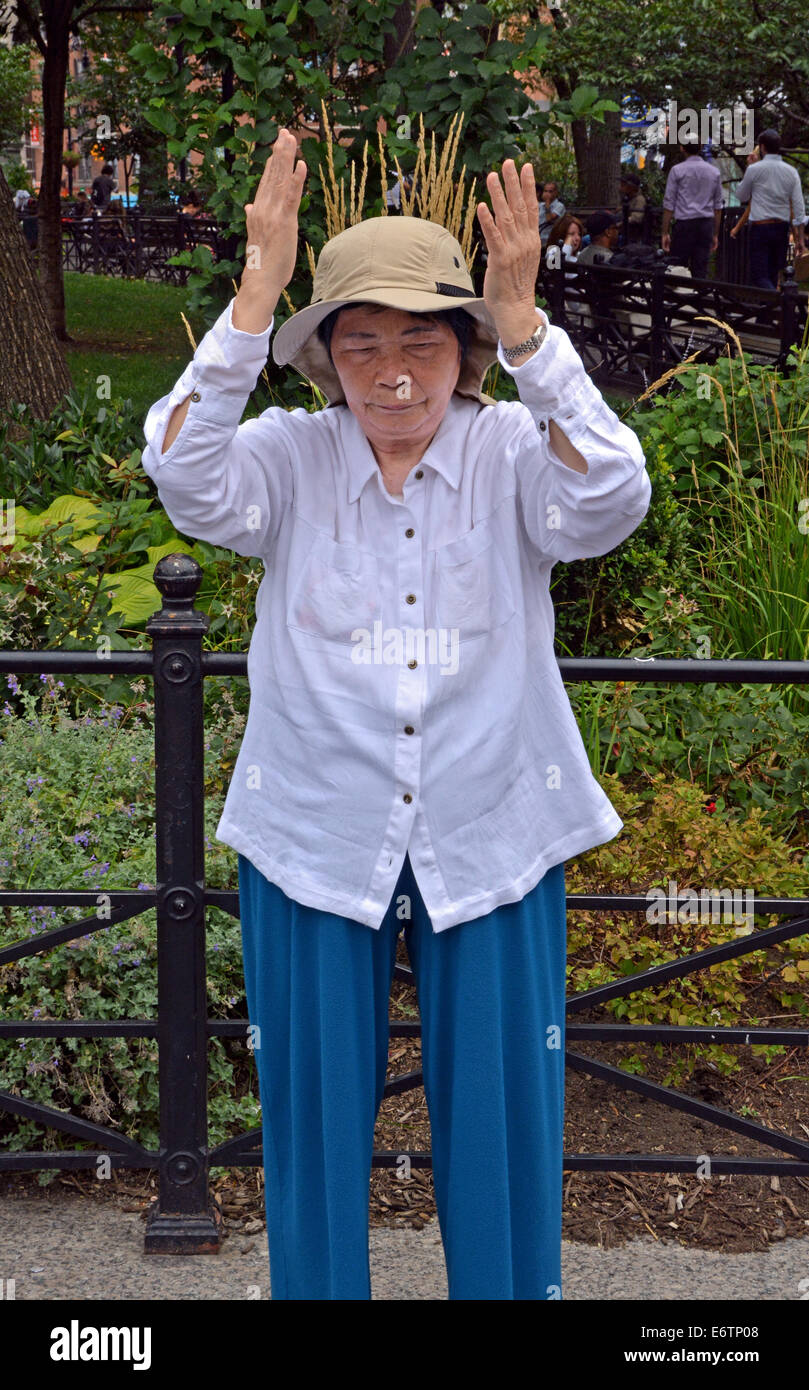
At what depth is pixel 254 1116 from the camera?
3.30 m

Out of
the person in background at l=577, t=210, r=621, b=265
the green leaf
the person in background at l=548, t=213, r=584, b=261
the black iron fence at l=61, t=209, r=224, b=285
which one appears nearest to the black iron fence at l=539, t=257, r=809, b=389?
the green leaf

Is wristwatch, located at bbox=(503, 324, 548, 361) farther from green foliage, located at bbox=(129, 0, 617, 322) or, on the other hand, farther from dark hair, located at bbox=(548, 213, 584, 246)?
dark hair, located at bbox=(548, 213, 584, 246)

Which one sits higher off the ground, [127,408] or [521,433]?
[127,408]

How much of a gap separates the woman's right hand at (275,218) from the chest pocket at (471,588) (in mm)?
446

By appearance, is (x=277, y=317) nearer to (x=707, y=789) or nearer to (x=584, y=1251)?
(x=707, y=789)

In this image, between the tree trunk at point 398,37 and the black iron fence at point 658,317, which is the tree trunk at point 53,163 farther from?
the tree trunk at point 398,37

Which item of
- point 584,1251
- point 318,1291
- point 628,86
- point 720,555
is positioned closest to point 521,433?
point 318,1291

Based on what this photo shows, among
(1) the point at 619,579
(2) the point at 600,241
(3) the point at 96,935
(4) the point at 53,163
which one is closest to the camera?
(3) the point at 96,935

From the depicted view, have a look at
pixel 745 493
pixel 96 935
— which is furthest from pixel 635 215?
pixel 96 935

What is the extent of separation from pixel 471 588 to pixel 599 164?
23.5m

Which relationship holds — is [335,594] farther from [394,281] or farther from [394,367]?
[394,281]

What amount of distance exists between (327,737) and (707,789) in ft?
8.39

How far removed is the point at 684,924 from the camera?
12.0 feet
